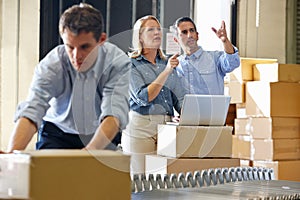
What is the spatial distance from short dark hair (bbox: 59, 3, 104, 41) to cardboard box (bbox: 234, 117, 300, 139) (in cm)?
251

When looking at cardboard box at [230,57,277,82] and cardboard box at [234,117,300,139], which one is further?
cardboard box at [230,57,277,82]

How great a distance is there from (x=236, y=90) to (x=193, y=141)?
56.1 inches

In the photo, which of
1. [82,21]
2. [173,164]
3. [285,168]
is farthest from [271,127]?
[82,21]

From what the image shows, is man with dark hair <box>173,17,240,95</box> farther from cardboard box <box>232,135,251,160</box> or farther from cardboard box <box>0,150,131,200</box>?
cardboard box <box>0,150,131,200</box>

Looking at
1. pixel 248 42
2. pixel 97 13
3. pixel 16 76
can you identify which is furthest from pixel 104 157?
pixel 248 42

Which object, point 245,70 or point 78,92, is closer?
point 78,92

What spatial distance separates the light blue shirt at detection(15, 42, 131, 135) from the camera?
4.68ft

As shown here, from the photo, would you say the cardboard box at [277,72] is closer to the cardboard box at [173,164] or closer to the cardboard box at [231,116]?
the cardboard box at [231,116]

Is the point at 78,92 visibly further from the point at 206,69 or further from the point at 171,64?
the point at 206,69

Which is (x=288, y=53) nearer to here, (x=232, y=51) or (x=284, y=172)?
(x=284, y=172)

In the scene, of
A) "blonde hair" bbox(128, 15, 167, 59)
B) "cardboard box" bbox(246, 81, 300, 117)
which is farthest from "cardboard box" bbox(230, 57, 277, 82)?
"blonde hair" bbox(128, 15, 167, 59)

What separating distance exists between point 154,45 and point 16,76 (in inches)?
33.8

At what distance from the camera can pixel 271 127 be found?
3682 millimetres

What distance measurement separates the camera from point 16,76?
278cm
